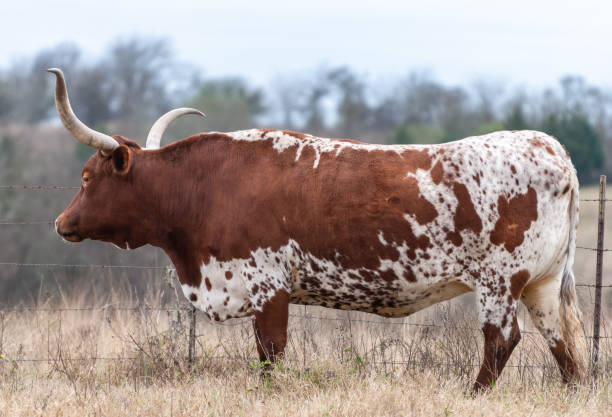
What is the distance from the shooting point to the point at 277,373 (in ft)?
18.3

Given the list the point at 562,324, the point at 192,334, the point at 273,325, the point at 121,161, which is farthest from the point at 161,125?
the point at 562,324

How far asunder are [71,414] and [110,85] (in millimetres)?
57973

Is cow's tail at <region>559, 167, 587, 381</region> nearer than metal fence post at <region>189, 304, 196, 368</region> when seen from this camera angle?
Yes

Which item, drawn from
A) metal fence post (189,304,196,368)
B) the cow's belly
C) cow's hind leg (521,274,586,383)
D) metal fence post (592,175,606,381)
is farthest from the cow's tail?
metal fence post (189,304,196,368)

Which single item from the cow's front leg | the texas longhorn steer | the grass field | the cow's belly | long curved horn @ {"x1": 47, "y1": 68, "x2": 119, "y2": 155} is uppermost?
long curved horn @ {"x1": 47, "y1": 68, "x2": 119, "y2": 155}

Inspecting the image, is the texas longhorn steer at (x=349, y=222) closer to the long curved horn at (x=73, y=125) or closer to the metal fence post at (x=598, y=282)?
the long curved horn at (x=73, y=125)

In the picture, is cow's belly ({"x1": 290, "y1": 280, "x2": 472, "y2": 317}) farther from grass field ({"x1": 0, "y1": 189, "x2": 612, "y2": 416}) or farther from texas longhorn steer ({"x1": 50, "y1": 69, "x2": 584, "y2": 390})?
grass field ({"x1": 0, "y1": 189, "x2": 612, "y2": 416})

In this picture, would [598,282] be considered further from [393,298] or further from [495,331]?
[393,298]

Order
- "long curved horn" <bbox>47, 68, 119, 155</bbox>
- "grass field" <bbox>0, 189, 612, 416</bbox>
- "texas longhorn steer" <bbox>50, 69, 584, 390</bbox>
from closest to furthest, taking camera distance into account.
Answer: "grass field" <bbox>0, 189, 612, 416</bbox>, "texas longhorn steer" <bbox>50, 69, 584, 390</bbox>, "long curved horn" <bbox>47, 68, 119, 155</bbox>

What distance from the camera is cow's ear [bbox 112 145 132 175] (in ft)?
20.2

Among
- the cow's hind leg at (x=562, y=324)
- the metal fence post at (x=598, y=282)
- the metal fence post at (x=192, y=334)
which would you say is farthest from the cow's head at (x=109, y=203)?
the metal fence post at (x=598, y=282)

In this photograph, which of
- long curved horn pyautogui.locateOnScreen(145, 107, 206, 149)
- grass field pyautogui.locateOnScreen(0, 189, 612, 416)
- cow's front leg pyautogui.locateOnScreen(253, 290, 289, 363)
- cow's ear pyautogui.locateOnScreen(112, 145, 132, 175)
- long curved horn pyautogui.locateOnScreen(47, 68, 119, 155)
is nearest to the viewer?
grass field pyautogui.locateOnScreen(0, 189, 612, 416)

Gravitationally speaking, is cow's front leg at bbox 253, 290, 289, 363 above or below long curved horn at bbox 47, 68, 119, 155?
below

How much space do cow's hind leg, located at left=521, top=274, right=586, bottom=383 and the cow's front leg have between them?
1.72m
